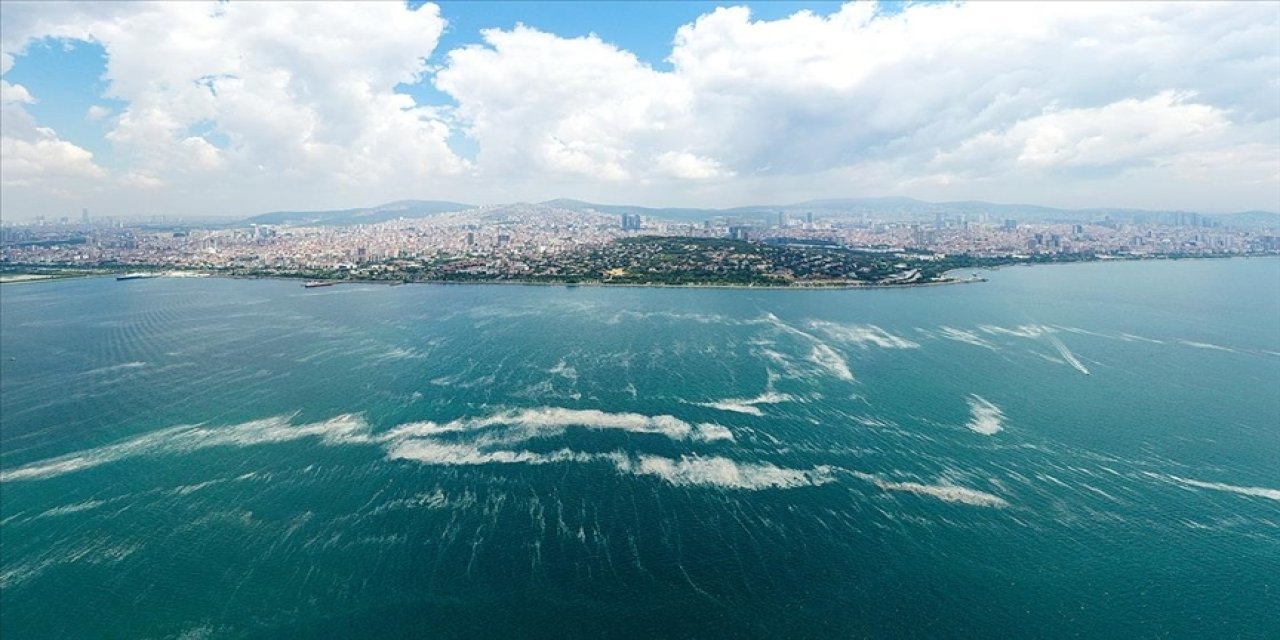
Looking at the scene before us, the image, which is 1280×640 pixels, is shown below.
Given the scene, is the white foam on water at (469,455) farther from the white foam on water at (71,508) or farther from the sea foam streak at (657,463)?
the white foam on water at (71,508)

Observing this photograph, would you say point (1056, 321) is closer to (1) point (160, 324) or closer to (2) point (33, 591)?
(2) point (33, 591)

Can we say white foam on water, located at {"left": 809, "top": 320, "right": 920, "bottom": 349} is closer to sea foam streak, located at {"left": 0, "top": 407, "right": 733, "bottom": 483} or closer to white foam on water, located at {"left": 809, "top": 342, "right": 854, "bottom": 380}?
white foam on water, located at {"left": 809, "top": 342, "right": 854, "bottom": 380}

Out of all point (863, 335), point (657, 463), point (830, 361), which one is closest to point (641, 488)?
point (657, 463)

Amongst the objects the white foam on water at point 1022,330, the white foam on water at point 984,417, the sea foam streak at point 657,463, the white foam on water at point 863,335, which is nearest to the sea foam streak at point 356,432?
the sea foam streak at point 657,463

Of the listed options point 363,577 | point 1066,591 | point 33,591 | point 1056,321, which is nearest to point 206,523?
point 33,591

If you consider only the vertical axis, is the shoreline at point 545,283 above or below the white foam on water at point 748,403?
above

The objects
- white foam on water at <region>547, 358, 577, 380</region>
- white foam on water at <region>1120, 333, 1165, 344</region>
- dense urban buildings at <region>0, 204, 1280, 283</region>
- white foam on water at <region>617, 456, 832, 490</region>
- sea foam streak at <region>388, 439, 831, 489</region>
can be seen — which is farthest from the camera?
dense urban buildings at <region>0, 204, 1280, 283</region>

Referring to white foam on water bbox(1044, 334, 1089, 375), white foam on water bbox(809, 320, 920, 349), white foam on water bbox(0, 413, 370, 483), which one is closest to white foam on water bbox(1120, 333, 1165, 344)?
white foam on water bbox(1044, 334, 1089, 375)
